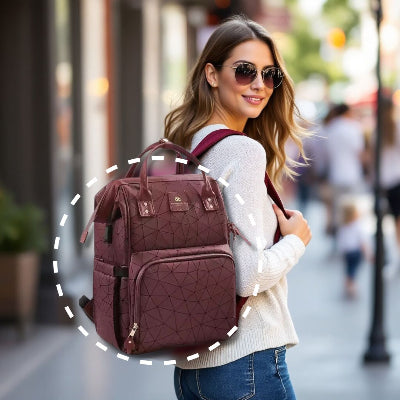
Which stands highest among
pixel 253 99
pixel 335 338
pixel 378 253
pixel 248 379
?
pixel 253 99

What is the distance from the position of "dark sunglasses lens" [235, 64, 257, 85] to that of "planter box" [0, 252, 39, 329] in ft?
15.4

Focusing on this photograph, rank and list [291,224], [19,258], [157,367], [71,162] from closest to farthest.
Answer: [291,224] → [157,367] → [19,258] → [71,162]

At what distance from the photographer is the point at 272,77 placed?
2.80m

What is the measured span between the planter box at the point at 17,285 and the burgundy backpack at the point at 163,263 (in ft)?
15.7

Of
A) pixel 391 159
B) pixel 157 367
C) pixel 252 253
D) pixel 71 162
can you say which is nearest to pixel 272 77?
pixel 252 253

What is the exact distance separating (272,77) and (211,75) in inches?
7.1

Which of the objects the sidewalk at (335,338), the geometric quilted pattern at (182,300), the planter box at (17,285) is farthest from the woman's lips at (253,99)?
the planter box at (17,285)

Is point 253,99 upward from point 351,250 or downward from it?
upward

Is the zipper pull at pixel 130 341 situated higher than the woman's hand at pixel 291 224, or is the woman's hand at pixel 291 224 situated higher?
the woman's hand at pixel 291 224

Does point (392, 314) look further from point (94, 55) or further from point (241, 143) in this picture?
point (241, 143)

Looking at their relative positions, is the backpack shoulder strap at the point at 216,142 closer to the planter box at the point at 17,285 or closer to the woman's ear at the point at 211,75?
the woman's ear at the point at 211,75

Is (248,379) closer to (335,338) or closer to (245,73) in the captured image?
(245,73)

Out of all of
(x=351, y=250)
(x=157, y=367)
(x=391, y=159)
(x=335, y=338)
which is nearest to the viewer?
(x=157, y=367)

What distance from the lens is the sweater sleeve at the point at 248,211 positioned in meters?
2.52
